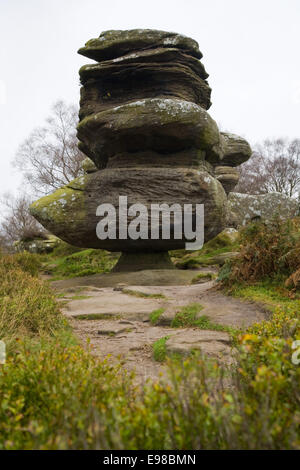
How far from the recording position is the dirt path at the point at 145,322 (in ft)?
13.6

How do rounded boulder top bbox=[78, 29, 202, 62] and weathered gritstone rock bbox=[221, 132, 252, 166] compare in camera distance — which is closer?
rounded boulder top bbox=[78, 29, 202, 62]

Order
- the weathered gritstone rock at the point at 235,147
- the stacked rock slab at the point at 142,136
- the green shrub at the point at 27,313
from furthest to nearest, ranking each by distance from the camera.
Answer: the weathered gritstone rock at the point at 235,147, the stacked rock slab at the point at 142,136, the green shrub at the point at 27,313

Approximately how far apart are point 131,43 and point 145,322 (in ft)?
33.1

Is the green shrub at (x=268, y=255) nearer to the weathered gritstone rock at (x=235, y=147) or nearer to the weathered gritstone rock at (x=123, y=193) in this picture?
the weathered gritstone rock at (x=123, y=193)

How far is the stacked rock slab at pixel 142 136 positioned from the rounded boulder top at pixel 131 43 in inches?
1.2

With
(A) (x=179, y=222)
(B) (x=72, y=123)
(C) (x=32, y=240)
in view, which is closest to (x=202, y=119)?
(A) (x=179, y=222)

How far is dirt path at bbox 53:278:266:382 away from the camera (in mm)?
4133

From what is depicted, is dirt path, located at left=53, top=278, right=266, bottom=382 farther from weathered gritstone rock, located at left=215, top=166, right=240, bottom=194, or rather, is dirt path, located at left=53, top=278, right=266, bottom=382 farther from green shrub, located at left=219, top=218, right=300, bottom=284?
weathered gritstone rock, located at left=215, top=166, right=240, bottom=194

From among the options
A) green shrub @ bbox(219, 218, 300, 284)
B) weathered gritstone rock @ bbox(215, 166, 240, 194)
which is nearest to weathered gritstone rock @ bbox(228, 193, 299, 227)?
weathered gritstone rock @ bbox(215, 166, 240, 194)

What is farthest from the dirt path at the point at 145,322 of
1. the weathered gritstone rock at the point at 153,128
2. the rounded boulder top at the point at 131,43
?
the rounded boulder top at the point at 131,43

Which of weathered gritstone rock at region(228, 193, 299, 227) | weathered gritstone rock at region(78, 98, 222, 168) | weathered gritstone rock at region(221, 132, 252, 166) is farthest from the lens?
weathered gritstone rock at region(228, 193, 299, 227)

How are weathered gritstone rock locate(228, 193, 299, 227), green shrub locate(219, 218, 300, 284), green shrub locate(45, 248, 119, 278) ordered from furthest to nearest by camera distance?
weathered gritstone rock locate(228, 193, 299, 227)
green shrub locate(45, 248, 119, 278)
green shrub locate(219, 218, 300, 284)

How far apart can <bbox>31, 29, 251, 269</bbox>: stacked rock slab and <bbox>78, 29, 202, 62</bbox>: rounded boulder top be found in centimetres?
3

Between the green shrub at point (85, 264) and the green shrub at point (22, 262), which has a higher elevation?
the green shrub at point (22, 262)
